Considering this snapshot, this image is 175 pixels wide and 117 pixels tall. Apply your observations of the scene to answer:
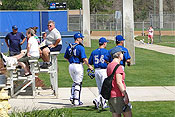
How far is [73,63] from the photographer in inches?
461

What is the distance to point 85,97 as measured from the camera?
523 inches

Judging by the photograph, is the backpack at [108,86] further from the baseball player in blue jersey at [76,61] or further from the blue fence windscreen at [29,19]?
the blue fence windscreen at [29,19]

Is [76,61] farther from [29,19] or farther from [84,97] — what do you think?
[29,19]

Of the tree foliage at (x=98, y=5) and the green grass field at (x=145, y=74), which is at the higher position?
the tree foliage at (x=98, y=5)

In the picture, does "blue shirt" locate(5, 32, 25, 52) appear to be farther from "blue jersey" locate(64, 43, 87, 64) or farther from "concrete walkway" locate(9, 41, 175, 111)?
"blue jersey" locate(64, 43, 87, 64)

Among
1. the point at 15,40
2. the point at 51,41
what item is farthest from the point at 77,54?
the point at 15,40

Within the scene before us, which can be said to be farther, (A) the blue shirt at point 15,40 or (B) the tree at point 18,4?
(B) the tree at point 18,4

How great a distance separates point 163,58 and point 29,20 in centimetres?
990

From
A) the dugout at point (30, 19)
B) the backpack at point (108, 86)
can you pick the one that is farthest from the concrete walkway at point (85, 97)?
the dugout at point (30, 19)

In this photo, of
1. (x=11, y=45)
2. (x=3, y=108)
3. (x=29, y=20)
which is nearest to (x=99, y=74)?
(x=3, y=108)

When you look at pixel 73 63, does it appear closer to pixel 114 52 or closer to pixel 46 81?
pixel 114 52

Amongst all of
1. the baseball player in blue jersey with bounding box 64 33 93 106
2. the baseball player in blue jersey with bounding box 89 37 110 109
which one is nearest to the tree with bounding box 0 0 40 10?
the baseball player in blue jersey with bounding box 64 33 93 106

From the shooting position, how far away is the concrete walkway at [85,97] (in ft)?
39.6

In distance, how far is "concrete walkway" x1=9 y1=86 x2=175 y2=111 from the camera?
12.1m
